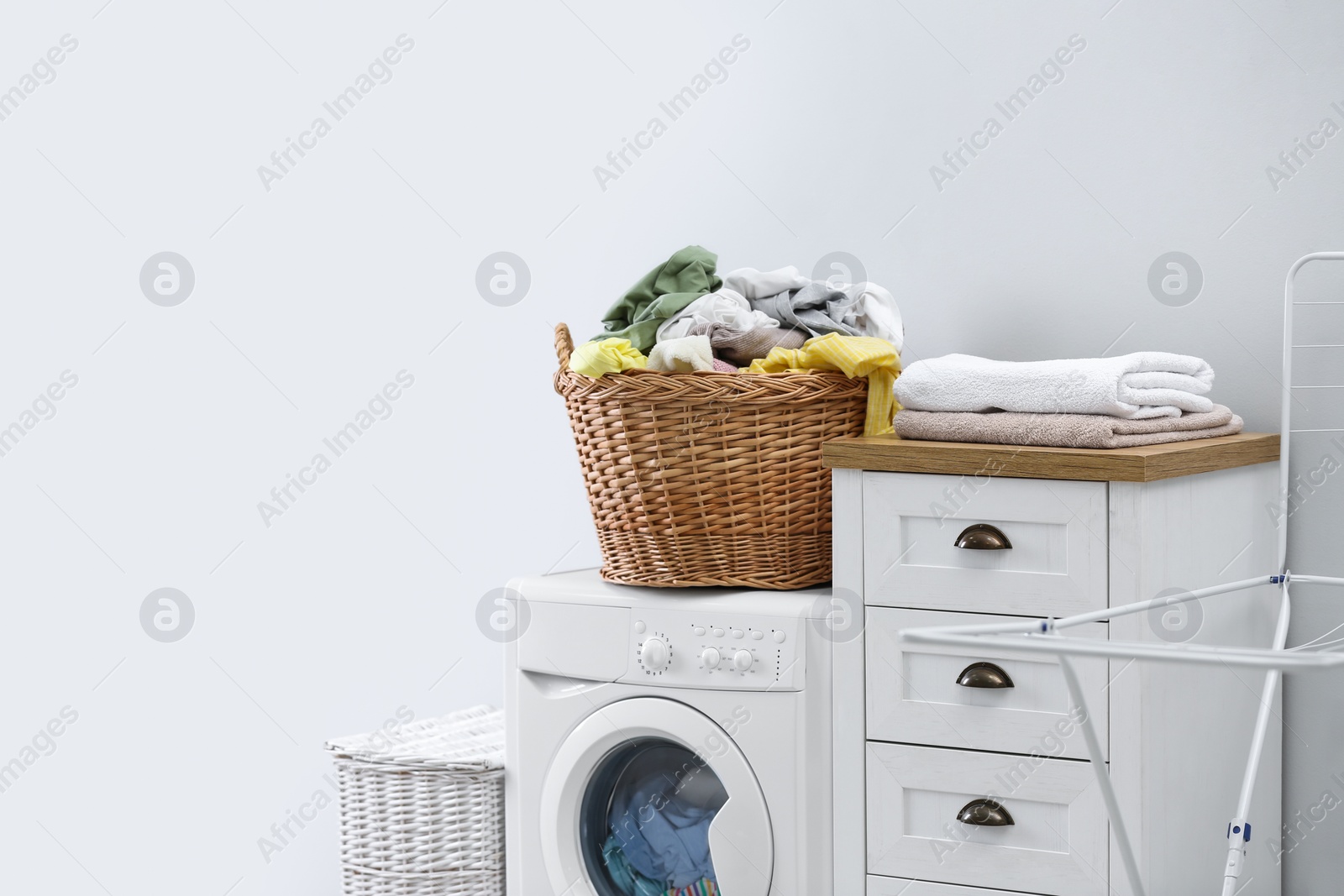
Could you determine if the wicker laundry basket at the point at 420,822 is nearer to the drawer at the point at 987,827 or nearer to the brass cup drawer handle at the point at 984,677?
the drawer at the point at 987,827

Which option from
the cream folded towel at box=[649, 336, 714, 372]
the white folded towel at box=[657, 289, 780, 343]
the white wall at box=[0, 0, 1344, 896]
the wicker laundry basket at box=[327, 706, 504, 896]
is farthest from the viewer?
the white wall at box=[0, 0, 1344, 896]

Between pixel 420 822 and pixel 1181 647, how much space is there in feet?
4.50

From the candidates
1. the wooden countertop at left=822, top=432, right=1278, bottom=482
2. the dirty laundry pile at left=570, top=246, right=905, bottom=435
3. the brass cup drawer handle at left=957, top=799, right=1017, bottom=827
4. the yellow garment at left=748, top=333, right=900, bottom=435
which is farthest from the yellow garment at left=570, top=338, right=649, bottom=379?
the brass cup drawer handle at left=957, top=799, right=1017, bottom=827

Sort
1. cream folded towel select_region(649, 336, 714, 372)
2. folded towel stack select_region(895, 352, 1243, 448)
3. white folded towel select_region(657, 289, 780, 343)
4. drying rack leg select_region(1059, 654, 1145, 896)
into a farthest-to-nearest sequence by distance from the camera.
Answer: white folded towel select_region(657, 289, 780, 343) → cream folded towel select_region(649, 336, 714, 372) → folded towel stack select_region(895, 352, 1243, 448) → drying rack leg select_region(1059, 654, 1145, 896)

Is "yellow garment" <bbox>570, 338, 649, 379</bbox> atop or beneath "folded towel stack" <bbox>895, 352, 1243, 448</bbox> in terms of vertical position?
atop

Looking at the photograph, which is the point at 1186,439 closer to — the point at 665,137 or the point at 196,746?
the point at 665,137

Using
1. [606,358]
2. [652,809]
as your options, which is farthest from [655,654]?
[606,358]

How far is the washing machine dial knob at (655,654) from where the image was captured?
194 cm

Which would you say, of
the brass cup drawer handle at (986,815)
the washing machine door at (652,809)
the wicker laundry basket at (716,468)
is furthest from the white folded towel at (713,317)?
the brass cup drawer handle at (986,815)

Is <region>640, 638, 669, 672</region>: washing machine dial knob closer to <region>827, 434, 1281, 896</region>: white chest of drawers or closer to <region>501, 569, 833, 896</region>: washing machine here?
<region>501, 569, 833, 896</region>: washing machine

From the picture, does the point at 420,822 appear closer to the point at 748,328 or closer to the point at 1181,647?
the point at 748,328

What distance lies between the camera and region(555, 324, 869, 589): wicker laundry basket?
188cm

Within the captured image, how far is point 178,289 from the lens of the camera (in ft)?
9.41

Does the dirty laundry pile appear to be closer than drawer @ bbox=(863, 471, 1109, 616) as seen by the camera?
No
